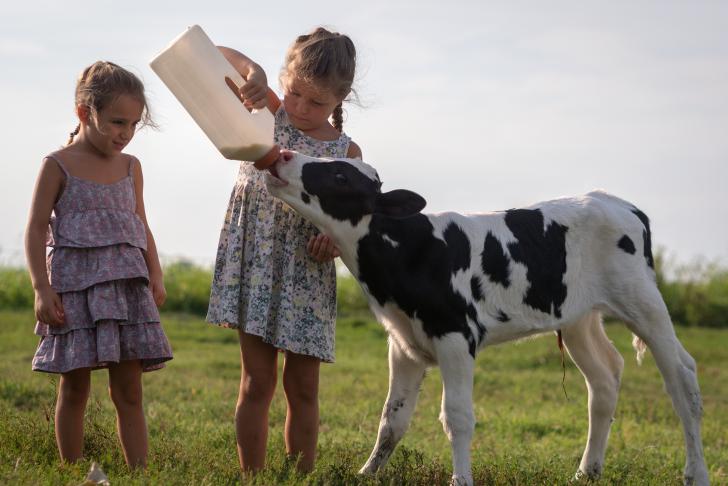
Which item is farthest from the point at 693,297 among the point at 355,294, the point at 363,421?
the point at 363,421

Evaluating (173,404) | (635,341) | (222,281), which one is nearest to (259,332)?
(222,281)

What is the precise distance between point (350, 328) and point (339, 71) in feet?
33.3

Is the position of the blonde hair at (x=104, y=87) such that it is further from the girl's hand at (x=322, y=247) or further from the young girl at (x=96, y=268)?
the girl's hand at (x=322, y=247)

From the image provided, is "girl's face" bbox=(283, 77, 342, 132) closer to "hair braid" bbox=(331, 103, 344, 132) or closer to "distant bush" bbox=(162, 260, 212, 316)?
"hair braid" bbox=(331, 103, 344, 132)

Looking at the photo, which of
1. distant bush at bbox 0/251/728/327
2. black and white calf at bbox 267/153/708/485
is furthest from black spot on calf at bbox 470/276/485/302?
distant bush at bbox 0/251/728/327

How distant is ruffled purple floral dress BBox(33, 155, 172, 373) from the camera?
5031mm

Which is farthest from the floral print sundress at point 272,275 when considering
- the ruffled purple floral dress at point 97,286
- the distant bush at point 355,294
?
the distant bush at point 355,294

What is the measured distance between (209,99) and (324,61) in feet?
2.15

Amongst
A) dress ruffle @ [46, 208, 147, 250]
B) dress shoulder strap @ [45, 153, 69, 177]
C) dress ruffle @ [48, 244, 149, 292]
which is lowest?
dress ruffle @ [48, 244, 149, 292]

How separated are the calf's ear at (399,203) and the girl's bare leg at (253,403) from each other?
3.17 ft

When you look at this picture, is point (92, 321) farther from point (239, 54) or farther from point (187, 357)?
point (187, 357)

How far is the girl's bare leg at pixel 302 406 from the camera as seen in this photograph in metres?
5.45

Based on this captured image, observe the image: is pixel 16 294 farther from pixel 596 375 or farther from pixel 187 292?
pixel 596 375

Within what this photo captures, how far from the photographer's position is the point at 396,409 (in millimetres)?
5723
